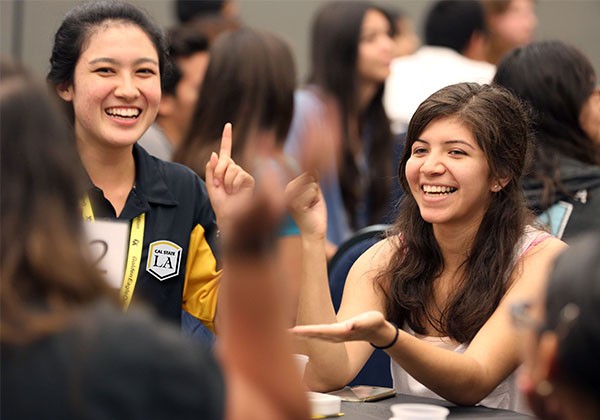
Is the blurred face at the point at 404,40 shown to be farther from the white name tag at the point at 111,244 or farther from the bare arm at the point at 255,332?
the bare arm at the point at 255,332

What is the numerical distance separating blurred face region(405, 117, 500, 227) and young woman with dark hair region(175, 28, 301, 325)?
123 centimetres

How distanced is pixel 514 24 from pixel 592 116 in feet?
10.6

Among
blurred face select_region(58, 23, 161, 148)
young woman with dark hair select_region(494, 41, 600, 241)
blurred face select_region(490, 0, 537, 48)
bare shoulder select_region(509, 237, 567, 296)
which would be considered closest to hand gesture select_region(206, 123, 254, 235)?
blurred face select_region(58, 23, 161, 148)

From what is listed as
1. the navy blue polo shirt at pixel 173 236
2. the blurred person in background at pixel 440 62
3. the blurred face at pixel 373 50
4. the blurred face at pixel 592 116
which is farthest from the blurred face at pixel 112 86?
the blurred person in background at pixel 440 62

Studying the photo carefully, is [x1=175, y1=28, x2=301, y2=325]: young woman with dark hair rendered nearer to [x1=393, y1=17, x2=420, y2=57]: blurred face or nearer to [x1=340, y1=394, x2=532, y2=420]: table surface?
[x1=340, y1=394, x2=532, y2=420]: table surface

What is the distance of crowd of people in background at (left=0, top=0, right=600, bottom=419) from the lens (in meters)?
1.39

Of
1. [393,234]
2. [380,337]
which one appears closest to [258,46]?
[393,234]

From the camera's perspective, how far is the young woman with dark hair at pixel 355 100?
5637mm

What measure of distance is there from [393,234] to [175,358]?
224 cm

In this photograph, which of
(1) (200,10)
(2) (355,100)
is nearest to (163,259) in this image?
(2) (355,100)

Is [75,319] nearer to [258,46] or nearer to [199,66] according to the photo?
[258,46]

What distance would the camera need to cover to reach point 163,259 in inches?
133

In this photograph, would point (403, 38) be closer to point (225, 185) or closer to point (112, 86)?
point (112, 86)

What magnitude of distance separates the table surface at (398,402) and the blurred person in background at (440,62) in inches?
127
